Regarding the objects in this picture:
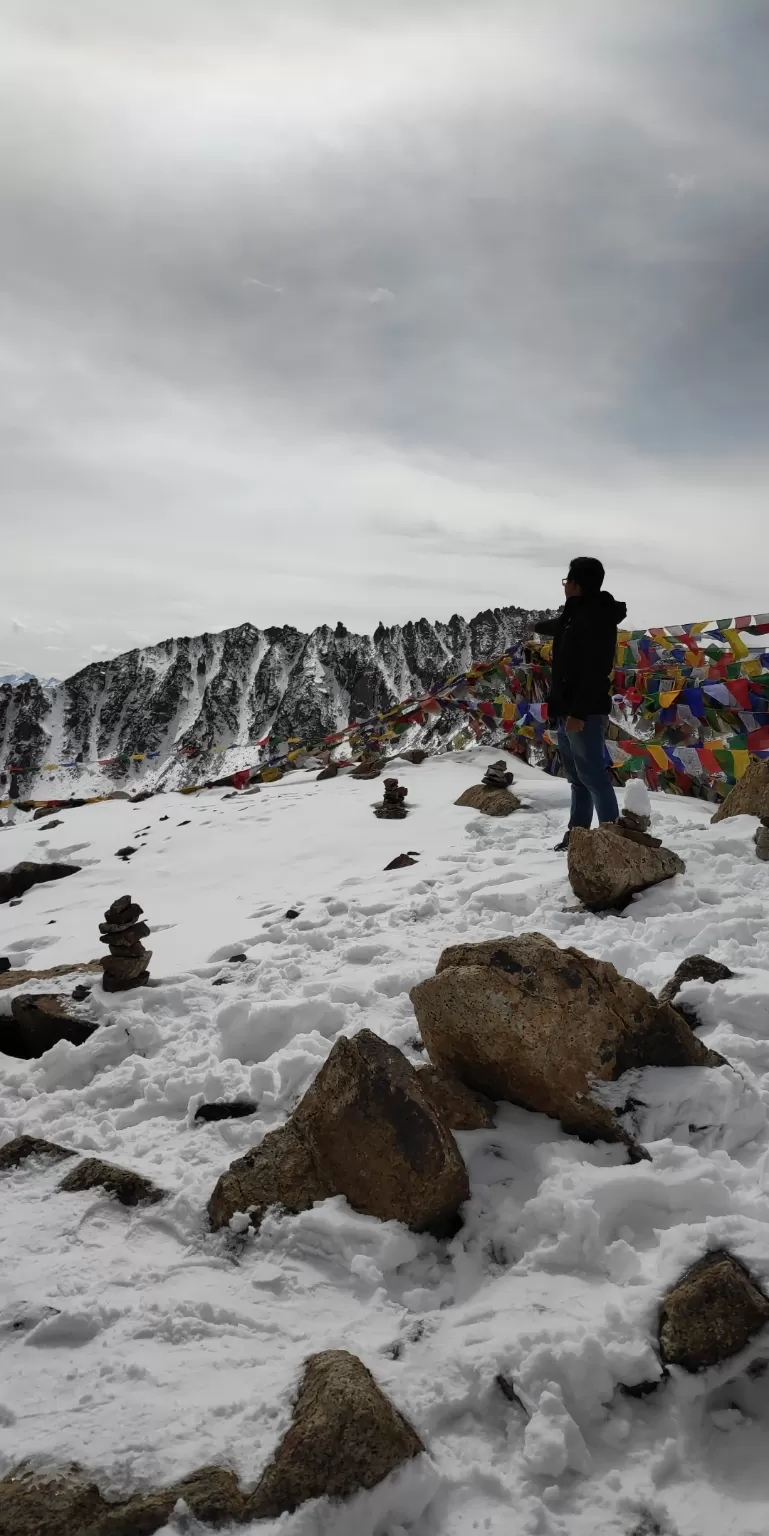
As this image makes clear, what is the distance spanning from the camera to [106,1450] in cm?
169

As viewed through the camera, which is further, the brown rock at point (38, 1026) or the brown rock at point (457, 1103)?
the brown rock at point (38, 1026)

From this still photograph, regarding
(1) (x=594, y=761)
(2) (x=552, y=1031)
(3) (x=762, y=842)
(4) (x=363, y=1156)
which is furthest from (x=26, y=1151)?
(3) (x=762, y=842)

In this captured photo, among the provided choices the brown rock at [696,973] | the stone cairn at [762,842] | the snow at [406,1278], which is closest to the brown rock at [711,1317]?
the snow at [406,1278]

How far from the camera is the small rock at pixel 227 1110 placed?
3.28 m

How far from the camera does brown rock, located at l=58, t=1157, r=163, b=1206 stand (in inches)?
106

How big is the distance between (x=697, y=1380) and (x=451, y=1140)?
0.98 meters

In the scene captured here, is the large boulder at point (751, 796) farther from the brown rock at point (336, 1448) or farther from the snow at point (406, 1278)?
the brown rock at point (336, 1448)

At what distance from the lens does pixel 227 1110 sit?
130 inches

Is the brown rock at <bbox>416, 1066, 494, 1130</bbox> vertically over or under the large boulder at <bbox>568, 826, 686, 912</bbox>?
under

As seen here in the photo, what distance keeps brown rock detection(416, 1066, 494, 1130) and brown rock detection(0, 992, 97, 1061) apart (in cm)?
221

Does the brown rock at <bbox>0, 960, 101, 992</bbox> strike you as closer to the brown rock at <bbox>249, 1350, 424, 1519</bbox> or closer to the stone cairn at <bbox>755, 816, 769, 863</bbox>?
the brown rock at <bbox>249, 1350, 424, 1519</bbox>

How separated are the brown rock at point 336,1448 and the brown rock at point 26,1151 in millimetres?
1646

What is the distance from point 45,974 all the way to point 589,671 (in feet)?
16.0

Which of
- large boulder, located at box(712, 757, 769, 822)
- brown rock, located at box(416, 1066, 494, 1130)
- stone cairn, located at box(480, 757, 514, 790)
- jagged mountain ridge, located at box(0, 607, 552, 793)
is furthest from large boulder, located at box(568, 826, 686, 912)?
jagged mountain ridge, located at box(0, 607, 552, 793)
